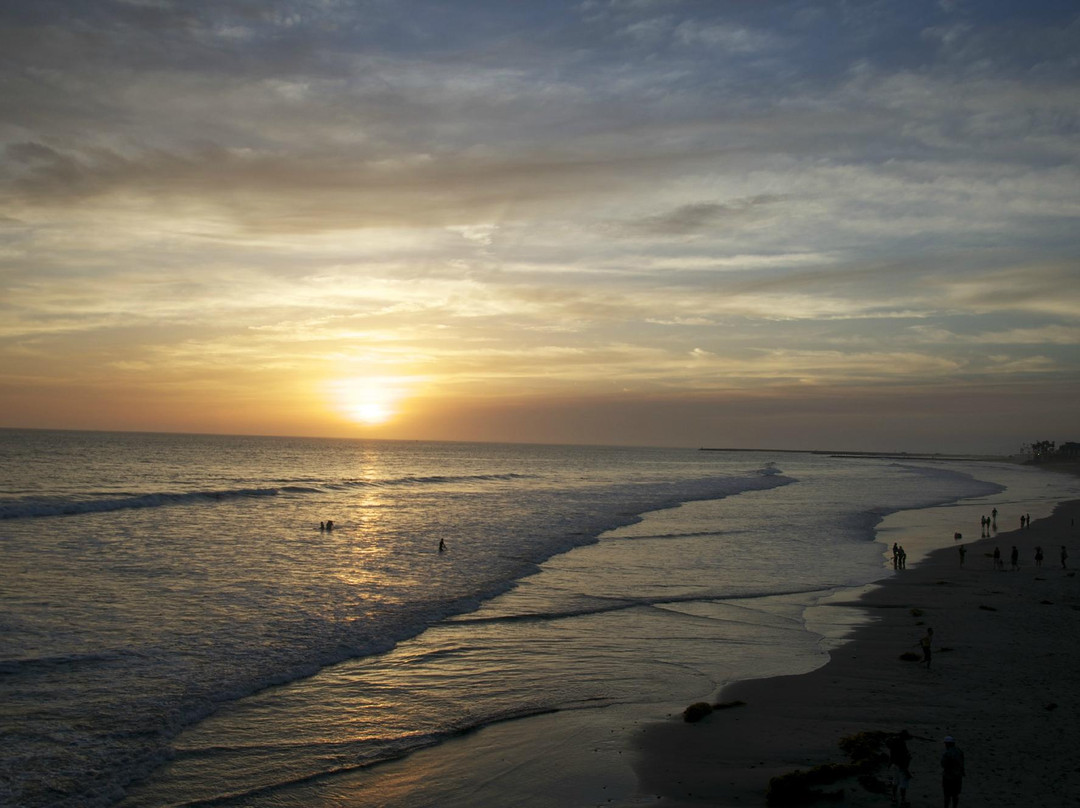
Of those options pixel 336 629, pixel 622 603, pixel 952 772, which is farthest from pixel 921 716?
pixel 336 629

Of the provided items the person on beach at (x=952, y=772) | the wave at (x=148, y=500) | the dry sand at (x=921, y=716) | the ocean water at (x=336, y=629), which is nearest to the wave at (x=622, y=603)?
the ocean water at (x=336, y=629)

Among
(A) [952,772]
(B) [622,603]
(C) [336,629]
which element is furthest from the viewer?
(B) [622,603]

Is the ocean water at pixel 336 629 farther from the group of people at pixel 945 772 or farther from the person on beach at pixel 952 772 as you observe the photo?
the person on beach at pixel 952 772

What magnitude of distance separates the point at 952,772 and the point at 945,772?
0.31 ft

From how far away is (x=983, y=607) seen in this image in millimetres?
24797

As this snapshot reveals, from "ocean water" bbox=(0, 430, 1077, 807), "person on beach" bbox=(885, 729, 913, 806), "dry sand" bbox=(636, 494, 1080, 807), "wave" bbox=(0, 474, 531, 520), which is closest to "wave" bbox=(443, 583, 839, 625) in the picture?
"ocean water" bbox=(0, 430, 1077, 807)

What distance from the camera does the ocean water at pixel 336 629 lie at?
12.9m

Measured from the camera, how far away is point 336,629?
2114 cm

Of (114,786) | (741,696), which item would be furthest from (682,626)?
(114,786)

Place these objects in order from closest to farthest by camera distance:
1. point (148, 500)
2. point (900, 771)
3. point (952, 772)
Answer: point (952, 772)
point (900, 771)
point (148, 500)

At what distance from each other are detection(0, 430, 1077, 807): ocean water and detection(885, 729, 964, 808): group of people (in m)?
5.60

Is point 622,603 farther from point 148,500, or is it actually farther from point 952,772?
point 148,500

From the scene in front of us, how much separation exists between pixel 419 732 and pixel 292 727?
2417 mm

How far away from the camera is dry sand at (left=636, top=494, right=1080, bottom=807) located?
11.6 metres
